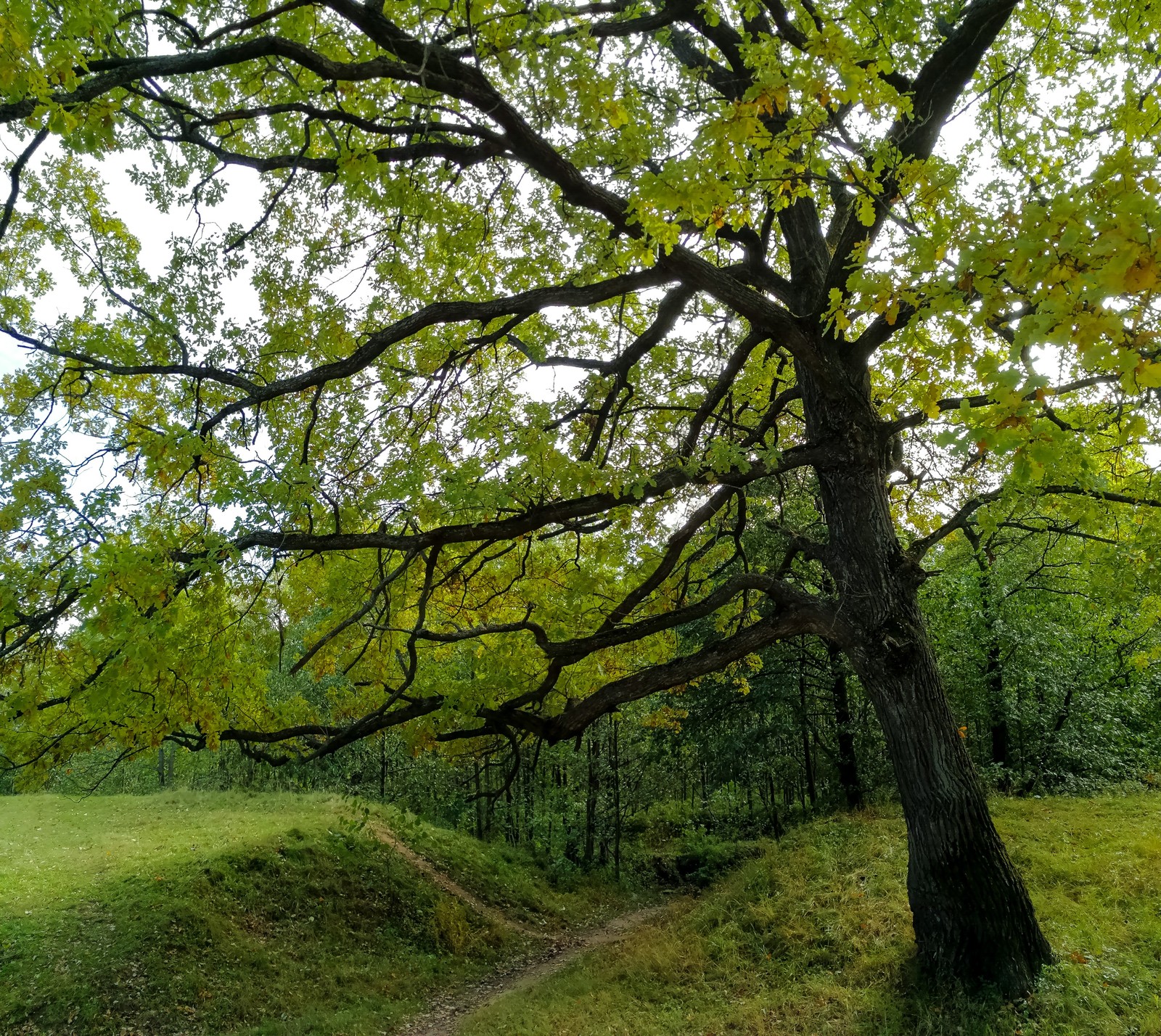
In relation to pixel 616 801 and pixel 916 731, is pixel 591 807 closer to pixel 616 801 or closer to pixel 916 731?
pixel 616 801

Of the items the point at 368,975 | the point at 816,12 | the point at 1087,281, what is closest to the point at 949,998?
the point at 1087,281

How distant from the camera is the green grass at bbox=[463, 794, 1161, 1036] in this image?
4684mm

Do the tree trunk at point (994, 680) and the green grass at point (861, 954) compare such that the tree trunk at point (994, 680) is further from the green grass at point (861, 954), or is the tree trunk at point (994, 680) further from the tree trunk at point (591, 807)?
the tree trunk at point (591, 807)

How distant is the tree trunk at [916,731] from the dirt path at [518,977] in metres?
6.61

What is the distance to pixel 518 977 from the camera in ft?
36.8

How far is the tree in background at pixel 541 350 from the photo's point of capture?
Result: 315cm

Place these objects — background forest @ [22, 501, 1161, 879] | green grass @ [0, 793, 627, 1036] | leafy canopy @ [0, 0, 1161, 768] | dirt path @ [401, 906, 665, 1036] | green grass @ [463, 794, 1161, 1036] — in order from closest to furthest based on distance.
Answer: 1. leafy canopy @ [0, 0, 1161, 768]
2. green grass @ [463, 794, 1161, 1036]
3. green grass @ [0, 793, 627, 1036]
4. dirt path @ [401, 906, 665, 1036]
5. background forest @ [22, 501, 1161, 879]

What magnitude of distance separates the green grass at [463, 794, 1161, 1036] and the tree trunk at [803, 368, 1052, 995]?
0.31 m

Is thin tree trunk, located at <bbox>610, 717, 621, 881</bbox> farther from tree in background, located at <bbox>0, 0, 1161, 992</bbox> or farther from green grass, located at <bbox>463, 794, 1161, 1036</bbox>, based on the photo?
→ tree in background, located at <bbox>0, 0, 1161, 992</bbox>

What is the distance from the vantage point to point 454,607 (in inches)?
283

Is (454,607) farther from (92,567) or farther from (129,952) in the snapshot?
(129,952)

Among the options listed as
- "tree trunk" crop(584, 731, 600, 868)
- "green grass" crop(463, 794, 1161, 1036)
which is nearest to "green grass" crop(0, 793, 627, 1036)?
"tree trunk" crop(584, 731, 600, 868)

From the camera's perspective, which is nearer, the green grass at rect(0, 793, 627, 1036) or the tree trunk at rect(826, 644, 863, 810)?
the green grass at rect(0, 793, 627, 1036)

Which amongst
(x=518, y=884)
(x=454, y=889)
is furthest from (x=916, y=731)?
(x=518, y=884)
